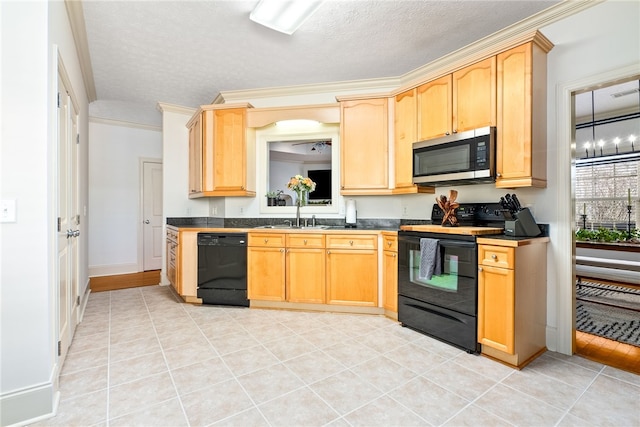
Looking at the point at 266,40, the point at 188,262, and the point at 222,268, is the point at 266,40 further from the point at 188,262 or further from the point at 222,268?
the point at 188,262

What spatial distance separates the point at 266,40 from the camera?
114 inches

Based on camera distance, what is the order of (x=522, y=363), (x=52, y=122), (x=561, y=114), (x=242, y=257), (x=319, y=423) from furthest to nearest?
(x=242, y=257) → (x=561, y=114) → (x=522, y=363) → (x=52, y=122) → (x=319, y=423)

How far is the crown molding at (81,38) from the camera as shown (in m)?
2.41

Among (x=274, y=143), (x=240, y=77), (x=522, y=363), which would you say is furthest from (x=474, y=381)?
(x=240, y=77)

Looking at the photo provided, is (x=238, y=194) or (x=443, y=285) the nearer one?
(x=443, y=285)

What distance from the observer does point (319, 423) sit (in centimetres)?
159

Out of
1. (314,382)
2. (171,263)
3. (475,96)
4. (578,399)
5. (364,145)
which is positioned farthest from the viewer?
(171,263)

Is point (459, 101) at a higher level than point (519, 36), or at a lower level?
lower

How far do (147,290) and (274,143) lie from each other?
8.62 ft

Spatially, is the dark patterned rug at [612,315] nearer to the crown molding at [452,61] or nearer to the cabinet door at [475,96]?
the cabinet door at [475,96]

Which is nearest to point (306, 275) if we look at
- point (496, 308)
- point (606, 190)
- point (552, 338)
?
point (496, 308)

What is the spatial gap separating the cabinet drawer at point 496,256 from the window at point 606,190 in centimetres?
373

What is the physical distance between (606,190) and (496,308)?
4739mm

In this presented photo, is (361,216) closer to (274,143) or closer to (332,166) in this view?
(332,166)
